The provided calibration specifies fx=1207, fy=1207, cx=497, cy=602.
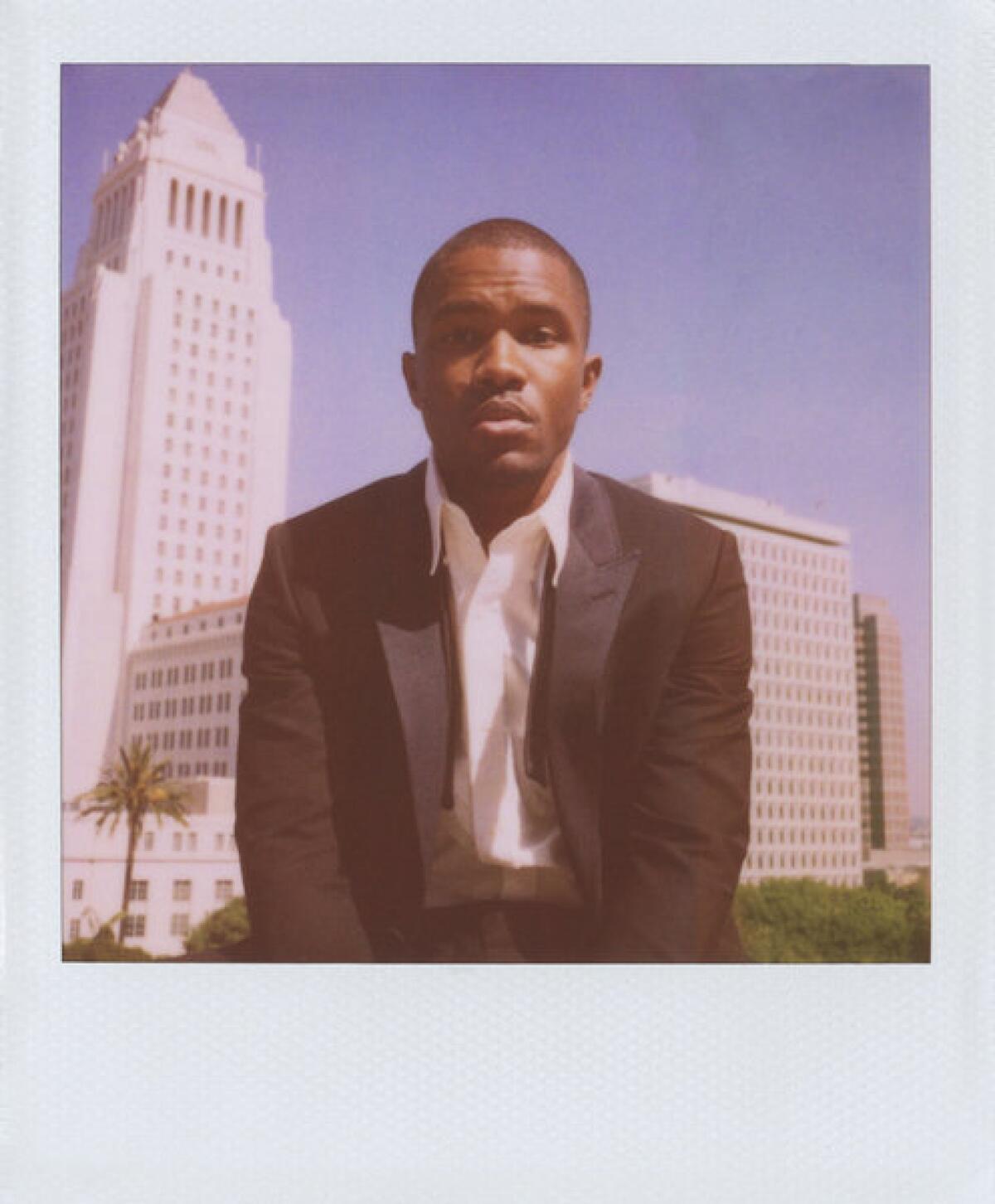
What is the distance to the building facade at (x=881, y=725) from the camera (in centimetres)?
222

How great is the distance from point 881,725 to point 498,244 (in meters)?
1.13

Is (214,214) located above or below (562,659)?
above

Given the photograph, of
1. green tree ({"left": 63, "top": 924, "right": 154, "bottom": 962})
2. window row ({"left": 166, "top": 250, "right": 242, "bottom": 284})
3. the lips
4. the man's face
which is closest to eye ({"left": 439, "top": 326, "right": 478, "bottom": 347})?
the man's face

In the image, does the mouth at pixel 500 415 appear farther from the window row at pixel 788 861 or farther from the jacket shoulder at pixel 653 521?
the window row at pixel 788 861

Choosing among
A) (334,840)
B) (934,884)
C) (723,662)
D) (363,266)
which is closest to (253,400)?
(363,266)

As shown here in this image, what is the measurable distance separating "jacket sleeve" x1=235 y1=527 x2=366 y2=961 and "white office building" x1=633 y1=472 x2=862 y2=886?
72 cm

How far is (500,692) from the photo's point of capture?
7.12 ft

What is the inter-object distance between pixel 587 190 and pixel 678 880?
128 centimetres

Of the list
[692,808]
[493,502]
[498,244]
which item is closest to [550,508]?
[493,502]

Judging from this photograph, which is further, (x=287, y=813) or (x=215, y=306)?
(x=215, y=306)

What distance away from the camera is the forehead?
218cm

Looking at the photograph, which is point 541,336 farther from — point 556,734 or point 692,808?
point 692,808

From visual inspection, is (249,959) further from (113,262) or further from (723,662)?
(113,262)

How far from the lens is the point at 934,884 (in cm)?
223
